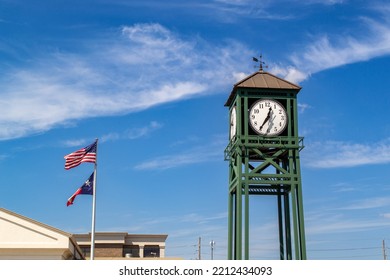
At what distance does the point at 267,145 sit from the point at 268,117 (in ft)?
6.76

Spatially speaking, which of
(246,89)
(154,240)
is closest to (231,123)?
(246,89)

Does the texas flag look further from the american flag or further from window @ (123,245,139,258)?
window @ (123,245,139,258)

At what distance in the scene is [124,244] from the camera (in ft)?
207

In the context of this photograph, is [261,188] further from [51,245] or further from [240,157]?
[51,245]

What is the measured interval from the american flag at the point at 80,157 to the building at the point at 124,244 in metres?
28.6

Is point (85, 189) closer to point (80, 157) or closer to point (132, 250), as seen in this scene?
point (80, 157)

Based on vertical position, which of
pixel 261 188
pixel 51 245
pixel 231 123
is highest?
pixel 231 123

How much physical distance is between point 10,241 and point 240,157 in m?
16.3

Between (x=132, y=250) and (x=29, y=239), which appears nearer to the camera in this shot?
(x=29, y=239)

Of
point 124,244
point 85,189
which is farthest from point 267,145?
point 124,244

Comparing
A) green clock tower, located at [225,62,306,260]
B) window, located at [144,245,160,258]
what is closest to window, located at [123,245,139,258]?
window, located at [144,245,160,258]
